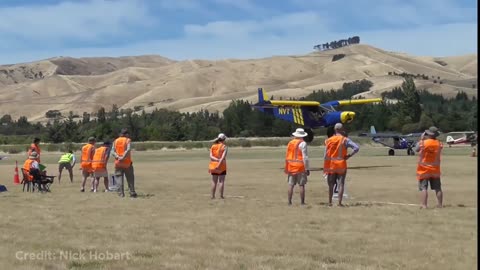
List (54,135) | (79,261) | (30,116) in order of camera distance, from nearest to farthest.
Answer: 1. (79,261)
2. (54,135)
3. (30,116)

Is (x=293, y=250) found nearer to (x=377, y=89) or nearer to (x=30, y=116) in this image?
(x=377, y=89)

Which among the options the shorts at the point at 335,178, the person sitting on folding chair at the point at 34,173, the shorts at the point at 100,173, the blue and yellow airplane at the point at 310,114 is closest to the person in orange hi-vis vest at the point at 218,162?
the shorts at the point at 335,178

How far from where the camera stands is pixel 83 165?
19.0 m

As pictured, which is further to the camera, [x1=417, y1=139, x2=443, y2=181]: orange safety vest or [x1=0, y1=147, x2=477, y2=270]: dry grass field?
[x1=417, y1=139, x2=443, y2=181]: orange safety vest

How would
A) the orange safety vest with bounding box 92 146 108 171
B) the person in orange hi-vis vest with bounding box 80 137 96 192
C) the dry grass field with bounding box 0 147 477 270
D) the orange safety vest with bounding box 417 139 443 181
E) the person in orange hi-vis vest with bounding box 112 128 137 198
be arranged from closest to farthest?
1. the dry grass field with bounding box 0 147 477 270
2. the orange safety vest with bounding box 417 139 443 181
3. the person in orange hi-vis vest with bounding box 112 128 137 198
4. the orange safety vest with bounding box 92 146 108 171
5. the person in orange hi-vis vest with bounding box 80 137 96 192

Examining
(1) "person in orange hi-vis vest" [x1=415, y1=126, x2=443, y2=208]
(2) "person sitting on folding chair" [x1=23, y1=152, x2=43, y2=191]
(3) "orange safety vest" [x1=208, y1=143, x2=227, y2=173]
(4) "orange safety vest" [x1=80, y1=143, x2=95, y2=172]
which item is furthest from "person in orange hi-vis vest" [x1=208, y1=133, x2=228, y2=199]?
(2) "person sitting on folding chair" [x1=23, y1=152, x2=43, y2=191]

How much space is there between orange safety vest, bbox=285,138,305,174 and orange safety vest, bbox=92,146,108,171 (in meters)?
6.20

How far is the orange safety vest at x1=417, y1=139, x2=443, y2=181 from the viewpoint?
43.2 feet

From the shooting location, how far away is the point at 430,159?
13.2 meters

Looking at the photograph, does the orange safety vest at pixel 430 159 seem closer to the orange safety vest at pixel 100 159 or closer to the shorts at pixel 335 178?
the shorts at pixel 335 178

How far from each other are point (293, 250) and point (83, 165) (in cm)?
1192

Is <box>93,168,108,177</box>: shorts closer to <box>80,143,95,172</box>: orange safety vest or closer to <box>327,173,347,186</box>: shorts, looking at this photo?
<box>80,143,95,172</box>: orange safety vest

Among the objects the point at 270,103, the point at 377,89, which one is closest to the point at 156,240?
the point at 270,103

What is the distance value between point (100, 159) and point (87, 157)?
1009 millimetres
